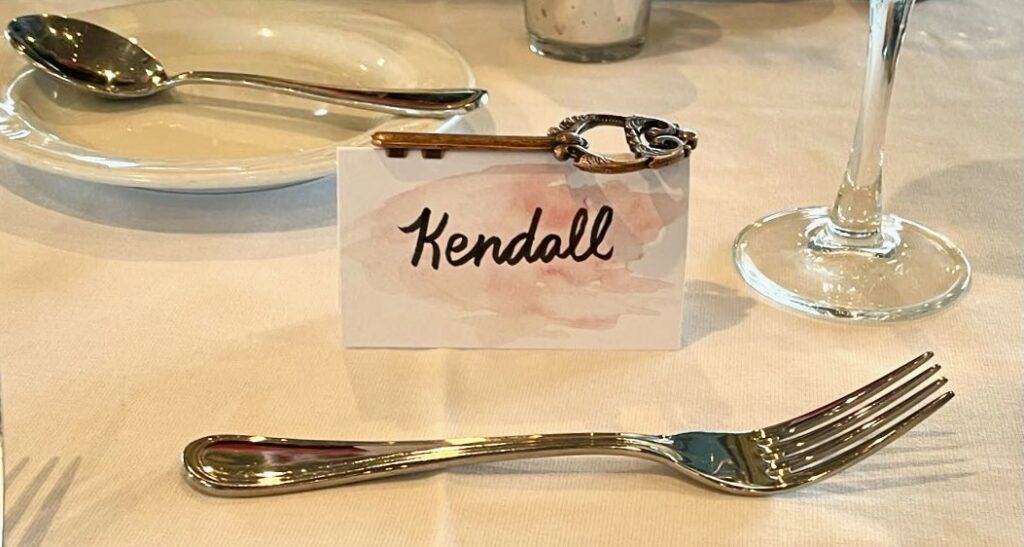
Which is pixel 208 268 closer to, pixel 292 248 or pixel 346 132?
pixel 292 248

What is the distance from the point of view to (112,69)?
75 centimetres

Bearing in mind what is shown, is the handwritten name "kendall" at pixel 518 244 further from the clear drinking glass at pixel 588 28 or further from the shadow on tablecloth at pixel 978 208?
the clear drinking glass at pixel 588 28

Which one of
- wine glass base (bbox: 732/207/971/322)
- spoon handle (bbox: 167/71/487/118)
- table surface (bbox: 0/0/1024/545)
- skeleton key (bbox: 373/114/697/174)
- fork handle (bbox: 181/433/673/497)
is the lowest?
wine glass base (bbox: 732/207/971/322)

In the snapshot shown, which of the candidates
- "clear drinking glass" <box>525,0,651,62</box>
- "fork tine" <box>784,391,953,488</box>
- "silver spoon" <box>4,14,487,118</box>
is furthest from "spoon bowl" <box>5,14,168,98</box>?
"fork tine" <box>784,391,953,488</box>

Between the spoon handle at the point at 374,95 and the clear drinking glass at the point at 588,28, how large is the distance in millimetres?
195

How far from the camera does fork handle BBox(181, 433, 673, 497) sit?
1.43 feet

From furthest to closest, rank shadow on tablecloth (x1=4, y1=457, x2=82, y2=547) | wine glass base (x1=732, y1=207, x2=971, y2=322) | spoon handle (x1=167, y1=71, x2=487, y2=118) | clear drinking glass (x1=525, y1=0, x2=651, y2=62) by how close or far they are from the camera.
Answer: clear drinking glass (x1=525, y1=0, x2=651, y2=62)
spoon handle (x1=167, y1=71, x2=487, y2=118)
wine glass base (x1=732, y1=207, x2=971, y2=322)
shadow on tablecloth (x1=4, y1=457, x2=82, y2=547)

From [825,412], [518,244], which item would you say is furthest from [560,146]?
[825,412]

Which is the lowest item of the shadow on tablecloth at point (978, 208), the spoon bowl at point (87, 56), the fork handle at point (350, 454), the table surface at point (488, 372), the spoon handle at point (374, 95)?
the shadow on tablecloth at point (978, 208)

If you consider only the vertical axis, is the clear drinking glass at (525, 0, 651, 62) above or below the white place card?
below

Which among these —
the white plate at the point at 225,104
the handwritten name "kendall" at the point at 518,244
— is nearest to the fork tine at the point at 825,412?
the handwritten name "kendall" at the point at 518,244

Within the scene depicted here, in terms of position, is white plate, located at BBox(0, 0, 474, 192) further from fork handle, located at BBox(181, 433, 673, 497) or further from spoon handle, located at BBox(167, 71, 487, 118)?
fork handle, located at BBox(181, 433, 673, 497)

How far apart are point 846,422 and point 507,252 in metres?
0.16

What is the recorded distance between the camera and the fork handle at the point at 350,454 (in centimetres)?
44
